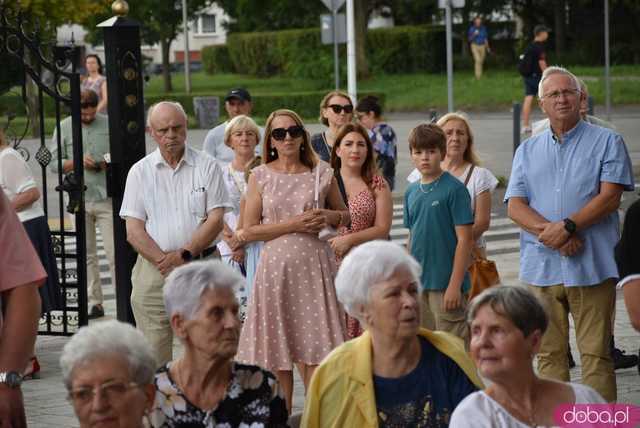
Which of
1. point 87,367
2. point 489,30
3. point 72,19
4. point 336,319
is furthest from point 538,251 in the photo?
point 489,30

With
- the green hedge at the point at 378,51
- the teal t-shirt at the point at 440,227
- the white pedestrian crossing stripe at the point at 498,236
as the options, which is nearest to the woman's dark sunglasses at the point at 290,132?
the teal t-shirt at the point at 440,227

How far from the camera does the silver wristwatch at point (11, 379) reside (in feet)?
15.8

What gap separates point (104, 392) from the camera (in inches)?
178

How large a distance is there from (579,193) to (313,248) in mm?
1502

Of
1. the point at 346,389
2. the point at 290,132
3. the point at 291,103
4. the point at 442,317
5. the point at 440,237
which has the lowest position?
the point at 442,317

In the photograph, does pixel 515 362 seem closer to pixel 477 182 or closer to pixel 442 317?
pixel 442 317

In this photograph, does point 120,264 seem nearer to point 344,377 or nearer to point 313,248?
point 313,248

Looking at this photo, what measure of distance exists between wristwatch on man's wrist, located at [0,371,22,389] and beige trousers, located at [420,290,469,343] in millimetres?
3973

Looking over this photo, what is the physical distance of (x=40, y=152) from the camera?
10.4 m

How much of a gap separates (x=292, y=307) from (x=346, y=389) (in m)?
2.97

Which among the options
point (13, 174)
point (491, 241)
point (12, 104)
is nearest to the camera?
point (13, 174)

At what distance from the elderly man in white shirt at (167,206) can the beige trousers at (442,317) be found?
1.30 meters

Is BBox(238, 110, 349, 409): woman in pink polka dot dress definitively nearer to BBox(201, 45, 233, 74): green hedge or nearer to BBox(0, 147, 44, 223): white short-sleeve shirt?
BBox(0, 147, 44, 223): white short-sleeve shirt

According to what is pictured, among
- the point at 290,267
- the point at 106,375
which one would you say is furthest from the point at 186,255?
the point at 106,375
